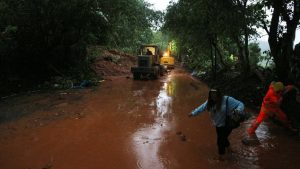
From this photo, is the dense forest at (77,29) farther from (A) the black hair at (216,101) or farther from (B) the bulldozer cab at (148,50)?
(A) the black hair at (216,101)

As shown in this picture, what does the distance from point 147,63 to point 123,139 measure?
48.9 ft

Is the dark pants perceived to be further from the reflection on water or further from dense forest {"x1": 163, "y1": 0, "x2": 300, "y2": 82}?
dense forest {"x1": 163, "y1": 0, "x2": 300, "y2": 82}

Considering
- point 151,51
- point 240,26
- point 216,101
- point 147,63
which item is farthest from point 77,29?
point 216,101

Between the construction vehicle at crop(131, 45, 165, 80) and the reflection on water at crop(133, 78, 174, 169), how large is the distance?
9.89 metres

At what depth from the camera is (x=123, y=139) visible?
27.6ft

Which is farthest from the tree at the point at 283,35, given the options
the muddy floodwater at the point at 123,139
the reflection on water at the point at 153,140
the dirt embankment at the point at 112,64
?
the dirt embankment at the point at 112,64

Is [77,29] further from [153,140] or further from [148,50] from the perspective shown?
[153,140]

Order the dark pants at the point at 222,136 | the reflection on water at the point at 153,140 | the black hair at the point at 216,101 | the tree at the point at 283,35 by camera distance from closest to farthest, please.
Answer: the black hair at the point at 216,101, the dark pants at the point at 222,136, the reflection on water at the point at 153,140, the tree at the point at 283,35

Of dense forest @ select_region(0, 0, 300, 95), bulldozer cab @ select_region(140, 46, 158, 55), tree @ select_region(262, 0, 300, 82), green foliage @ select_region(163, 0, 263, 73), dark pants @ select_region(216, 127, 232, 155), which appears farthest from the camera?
bulldozer cab @ select_region(140, 46, 158, 55)

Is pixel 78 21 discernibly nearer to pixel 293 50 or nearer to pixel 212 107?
pixel 293 50

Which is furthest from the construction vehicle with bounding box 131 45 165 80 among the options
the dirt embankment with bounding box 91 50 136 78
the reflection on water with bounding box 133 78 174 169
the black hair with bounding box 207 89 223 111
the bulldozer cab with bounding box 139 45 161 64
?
the black hair with bounding box 207 89 223 111

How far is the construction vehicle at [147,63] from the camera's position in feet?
74.4

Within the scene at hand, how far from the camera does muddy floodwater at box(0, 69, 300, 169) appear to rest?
265 inches

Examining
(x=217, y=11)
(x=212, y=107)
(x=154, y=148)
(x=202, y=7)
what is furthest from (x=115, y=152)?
(x=202, y=7)
